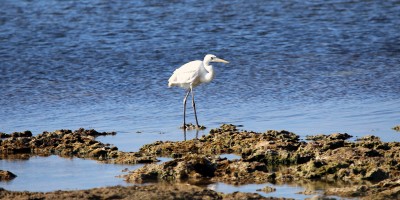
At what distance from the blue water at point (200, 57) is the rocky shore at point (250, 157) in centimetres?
58

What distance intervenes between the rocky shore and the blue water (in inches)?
22.7

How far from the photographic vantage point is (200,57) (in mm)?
21078

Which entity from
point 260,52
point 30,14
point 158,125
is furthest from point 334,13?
point 158,125

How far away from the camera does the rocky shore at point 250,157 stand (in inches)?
→ 375

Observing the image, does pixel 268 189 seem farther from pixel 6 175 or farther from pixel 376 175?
pixel 6 175

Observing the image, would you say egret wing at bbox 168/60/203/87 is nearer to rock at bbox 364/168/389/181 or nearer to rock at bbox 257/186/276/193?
rock at bbox 364/168/389/181

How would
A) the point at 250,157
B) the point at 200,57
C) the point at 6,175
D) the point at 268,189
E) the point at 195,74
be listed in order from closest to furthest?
the point at 268,189, the point at 6,175, the point at 250,157, the point at 195,74, the point at 200,57

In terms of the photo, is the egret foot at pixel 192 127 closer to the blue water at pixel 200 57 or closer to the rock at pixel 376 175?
the blue water at pixel 200 57

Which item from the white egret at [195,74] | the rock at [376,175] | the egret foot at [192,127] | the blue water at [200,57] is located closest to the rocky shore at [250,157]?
the rock at [376,175]

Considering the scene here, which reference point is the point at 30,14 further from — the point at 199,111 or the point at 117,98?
the point at 199,111

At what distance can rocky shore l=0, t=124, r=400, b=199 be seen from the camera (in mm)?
9523

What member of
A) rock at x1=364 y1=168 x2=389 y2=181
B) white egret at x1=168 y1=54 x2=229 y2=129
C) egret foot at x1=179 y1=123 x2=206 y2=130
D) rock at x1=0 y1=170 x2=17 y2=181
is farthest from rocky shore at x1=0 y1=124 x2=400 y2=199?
white egret at x1=168 y1=54 x2=229 y2=129

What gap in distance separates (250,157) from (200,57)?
10.8m

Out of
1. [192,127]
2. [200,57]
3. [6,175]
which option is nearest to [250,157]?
[6,175]
